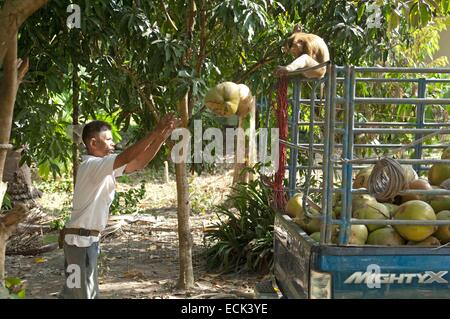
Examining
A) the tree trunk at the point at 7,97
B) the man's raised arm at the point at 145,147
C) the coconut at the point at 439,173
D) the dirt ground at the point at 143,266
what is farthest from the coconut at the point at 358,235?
the dirt ground at the point at 143,266

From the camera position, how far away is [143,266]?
696 cm

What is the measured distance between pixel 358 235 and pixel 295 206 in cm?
74

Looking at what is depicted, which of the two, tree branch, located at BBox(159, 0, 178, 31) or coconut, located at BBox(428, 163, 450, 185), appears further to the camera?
tree branch, located at BBox(159, 0, 178, 31)

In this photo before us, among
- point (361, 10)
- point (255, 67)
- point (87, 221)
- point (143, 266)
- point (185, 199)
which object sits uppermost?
point (361, 10)

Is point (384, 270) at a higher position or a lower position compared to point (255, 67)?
lower

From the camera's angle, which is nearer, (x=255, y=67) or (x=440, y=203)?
(x=440, y=203)

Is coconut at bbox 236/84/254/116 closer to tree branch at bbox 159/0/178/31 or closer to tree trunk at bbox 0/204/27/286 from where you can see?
tree trunk at bbox 0/204/27/286

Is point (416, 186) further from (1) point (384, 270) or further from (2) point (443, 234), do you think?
(1) point (384, 270)

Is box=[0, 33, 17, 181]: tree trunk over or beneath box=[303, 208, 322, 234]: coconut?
over

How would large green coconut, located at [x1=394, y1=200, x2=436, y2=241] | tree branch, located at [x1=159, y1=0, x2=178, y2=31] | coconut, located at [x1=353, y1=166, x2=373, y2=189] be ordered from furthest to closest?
tree branch, located at [x1=159, y1=0, x2=178, y2=31]
coconut, located at [x1=353, y1=166, x2=373, y2=189]
large green coconut, located at [x1=394, y1=200, x2=436, y2=241]

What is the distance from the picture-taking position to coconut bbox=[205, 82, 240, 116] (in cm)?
397

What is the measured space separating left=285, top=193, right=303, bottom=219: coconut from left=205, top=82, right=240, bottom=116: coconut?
632 millimetres

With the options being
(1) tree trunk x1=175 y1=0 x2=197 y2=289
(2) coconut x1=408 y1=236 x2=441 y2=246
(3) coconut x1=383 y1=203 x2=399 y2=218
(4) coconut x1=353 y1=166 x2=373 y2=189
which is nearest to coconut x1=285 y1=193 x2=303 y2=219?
(4) coconut x1=353 y1=166 x2=373 y2=189

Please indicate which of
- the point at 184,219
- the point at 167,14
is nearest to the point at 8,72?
the point at 167,14
